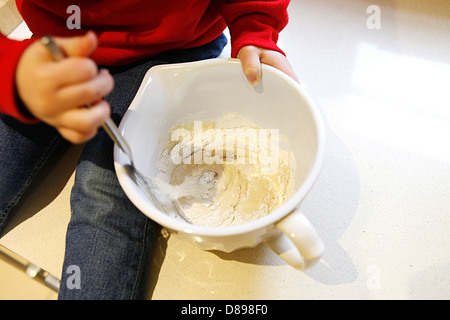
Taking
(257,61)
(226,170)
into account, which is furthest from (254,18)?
(226,170)

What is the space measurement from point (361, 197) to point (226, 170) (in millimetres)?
207

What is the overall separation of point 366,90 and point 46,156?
1.85 feet

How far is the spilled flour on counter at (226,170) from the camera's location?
0.46 m

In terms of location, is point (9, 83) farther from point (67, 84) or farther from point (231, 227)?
point (231, 227)

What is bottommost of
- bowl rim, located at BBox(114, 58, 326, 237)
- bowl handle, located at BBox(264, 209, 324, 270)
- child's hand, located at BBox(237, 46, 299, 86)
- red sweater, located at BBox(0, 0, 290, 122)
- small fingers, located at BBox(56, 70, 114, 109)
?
bowl handle, located at BBox(264, 209, 324, 270)

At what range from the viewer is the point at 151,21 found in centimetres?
50

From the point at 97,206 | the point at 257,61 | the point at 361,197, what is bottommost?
the point at 361,197

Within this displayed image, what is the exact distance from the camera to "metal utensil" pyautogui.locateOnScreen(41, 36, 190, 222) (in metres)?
0.27

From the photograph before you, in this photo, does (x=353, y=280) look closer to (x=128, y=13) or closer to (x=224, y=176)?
(x=224, y=176)

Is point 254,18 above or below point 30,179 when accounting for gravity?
above

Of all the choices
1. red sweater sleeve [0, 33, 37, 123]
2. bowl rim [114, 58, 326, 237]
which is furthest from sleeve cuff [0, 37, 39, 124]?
bowl rim [114, 58, 326, 237]

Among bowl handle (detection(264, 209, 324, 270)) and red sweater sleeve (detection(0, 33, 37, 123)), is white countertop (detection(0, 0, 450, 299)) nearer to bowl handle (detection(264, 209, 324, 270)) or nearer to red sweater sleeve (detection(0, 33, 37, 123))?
bowl handle (detection(264, 209, 324, 270))

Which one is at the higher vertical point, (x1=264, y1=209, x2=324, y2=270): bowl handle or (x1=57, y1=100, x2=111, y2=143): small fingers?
(x1=57, y1=100, x2=111, y2=143): small fingers

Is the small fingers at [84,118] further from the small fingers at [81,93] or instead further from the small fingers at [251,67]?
the small fingers at [251,67]
